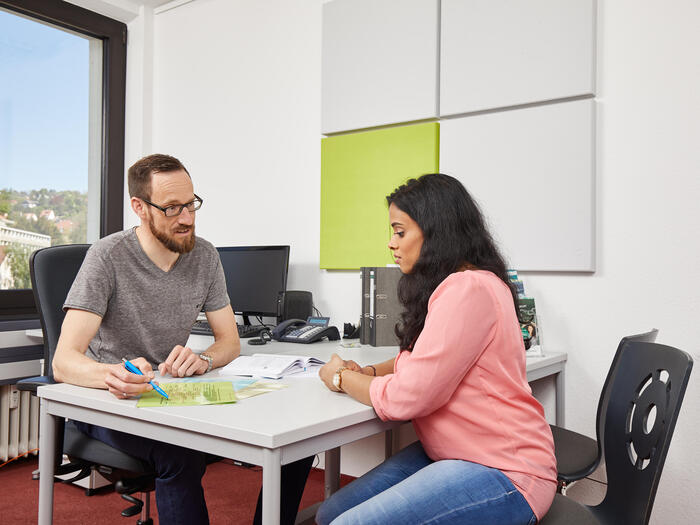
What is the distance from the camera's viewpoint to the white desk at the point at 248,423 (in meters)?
1.15

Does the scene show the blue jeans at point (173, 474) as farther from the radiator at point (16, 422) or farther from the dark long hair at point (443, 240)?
the radiator at point (16, 422)

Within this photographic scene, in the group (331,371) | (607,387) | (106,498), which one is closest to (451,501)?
(331,371)

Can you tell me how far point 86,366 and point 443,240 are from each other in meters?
0.97

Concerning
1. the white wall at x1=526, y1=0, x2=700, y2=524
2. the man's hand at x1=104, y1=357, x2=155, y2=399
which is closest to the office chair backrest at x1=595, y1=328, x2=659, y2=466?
the white wall at x1=526, y1=0, x2=700, y2=524

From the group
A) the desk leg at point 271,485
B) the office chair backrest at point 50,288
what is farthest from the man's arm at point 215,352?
the desk leg at point 271,485

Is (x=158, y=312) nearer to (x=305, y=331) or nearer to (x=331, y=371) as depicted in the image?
(x=331, y=371)

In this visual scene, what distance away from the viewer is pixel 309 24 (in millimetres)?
3197

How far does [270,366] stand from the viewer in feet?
5.81

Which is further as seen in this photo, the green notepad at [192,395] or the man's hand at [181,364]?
the man's hand at [181,364]

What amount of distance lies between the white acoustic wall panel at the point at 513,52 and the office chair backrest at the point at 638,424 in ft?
3.79

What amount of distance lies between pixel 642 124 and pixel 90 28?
10.7 ft

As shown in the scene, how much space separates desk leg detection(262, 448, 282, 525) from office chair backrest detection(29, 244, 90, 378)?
1163mm

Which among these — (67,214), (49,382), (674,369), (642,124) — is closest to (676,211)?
(642,124)

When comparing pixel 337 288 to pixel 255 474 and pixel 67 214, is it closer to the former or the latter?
pixel 255 474
